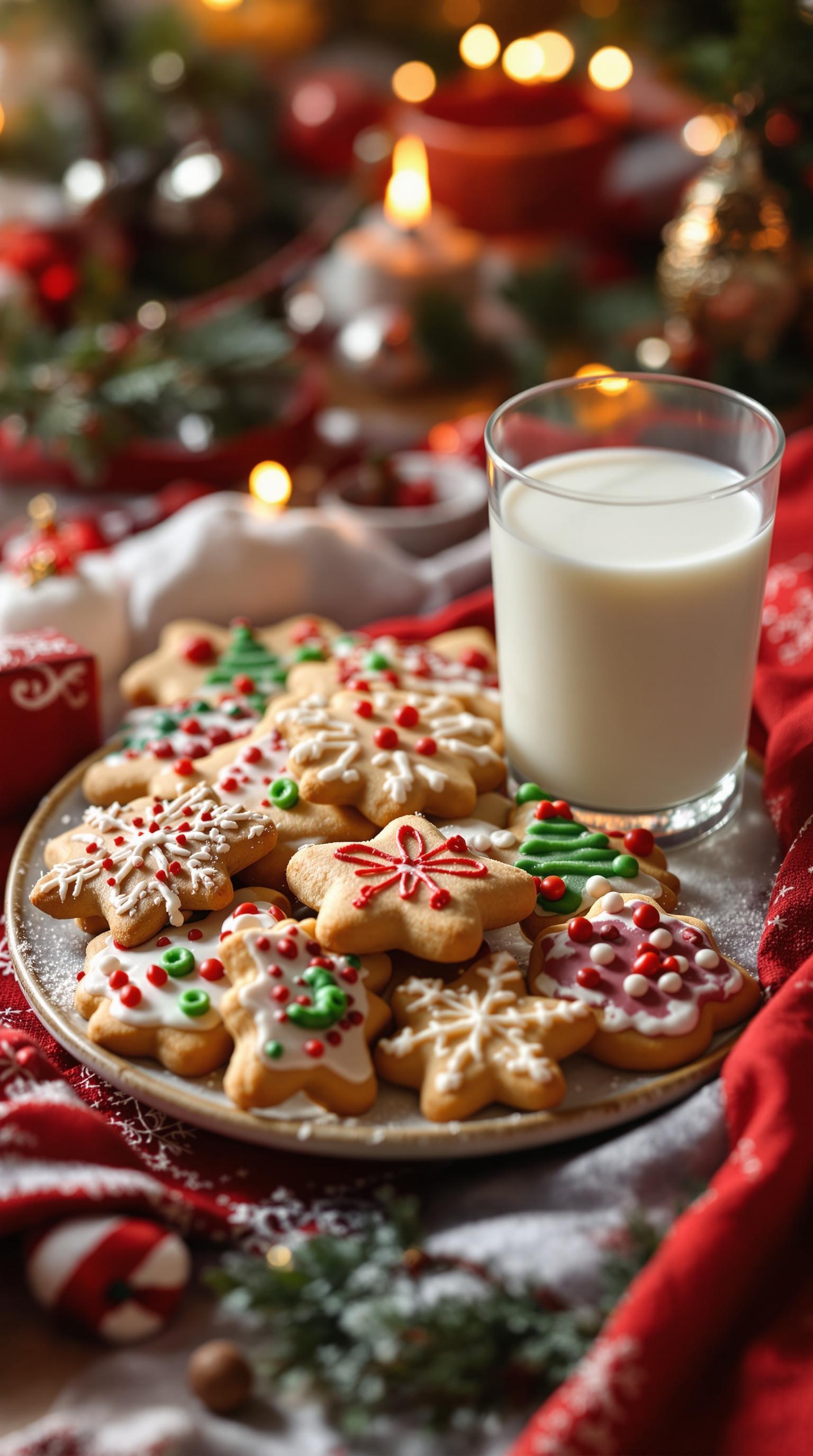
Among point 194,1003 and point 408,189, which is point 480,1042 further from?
point 408,189

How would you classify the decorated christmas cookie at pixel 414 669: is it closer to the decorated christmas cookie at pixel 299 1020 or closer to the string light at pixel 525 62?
the decorated christmas cookie at pixel 299 1020

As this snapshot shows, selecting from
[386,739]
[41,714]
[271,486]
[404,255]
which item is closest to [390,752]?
[386,739]

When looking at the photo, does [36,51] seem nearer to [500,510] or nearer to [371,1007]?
[500,510]

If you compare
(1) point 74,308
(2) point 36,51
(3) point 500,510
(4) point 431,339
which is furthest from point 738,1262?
(2) point 36,51

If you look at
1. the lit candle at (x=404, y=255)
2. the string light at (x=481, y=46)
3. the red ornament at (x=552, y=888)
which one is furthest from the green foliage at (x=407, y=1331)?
the string light at (x=481, y=46)

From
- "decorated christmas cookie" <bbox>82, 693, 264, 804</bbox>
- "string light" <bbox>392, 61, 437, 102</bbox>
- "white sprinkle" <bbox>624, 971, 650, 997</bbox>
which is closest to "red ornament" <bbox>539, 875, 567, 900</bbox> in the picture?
"white sprinkle" <bbox>624, 971, 650, 997</bbox>

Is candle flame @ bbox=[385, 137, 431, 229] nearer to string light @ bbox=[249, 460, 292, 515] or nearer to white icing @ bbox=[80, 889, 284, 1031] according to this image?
string light @ bbox=[249, 460, 292, 515]
